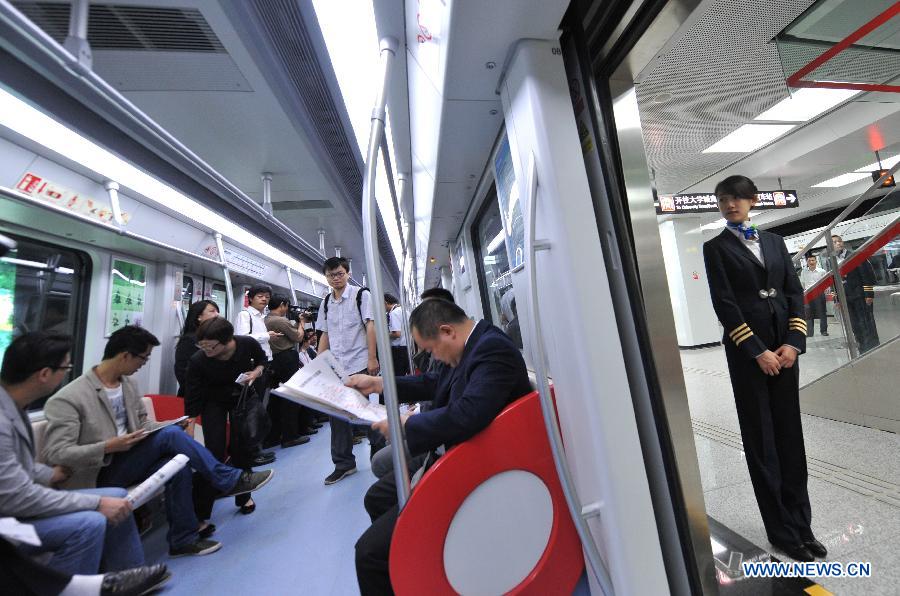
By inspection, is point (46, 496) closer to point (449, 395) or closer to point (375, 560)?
point (375, 560)

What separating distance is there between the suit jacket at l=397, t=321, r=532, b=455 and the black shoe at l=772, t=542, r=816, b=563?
1.34m

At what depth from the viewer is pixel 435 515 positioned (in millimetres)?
1190

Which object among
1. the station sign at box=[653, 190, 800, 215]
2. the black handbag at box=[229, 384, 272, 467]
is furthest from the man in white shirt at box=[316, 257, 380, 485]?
the station sign at box=[653, 190, 800, 215]

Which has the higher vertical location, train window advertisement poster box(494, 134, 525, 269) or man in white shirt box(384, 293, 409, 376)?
train window advertisement poster box(494, 134, 525, 269)

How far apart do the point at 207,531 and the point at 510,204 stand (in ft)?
9.84

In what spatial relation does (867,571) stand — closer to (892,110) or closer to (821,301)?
(821,301)

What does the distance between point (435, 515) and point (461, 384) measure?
48cm

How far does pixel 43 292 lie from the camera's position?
9.91 feet

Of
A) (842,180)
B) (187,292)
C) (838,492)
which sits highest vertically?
(842,180)

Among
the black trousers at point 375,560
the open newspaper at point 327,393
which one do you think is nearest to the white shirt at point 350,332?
the open newspaper at point 327,393

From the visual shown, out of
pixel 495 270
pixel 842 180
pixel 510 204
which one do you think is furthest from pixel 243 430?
pixel 842 180

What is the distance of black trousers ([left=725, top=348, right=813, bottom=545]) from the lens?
A: 5.20 ft

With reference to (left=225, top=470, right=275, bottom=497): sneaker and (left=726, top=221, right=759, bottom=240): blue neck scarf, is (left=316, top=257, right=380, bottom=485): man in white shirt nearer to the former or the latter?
(left=225, top=470, right=275, bottom=497): sneaker

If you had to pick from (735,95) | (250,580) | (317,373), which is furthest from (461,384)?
(735,95)
